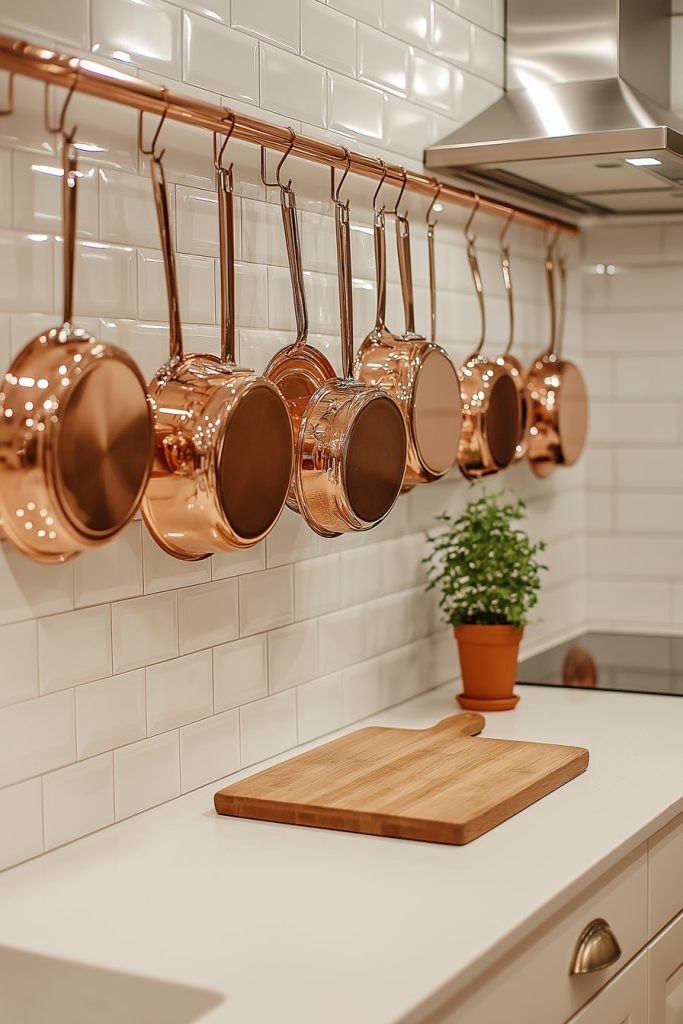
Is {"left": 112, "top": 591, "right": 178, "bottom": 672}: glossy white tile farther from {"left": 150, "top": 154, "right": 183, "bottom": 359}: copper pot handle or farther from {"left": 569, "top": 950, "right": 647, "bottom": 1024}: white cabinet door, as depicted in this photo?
{"left": 569, "top": 950, "right": 647, "bottom": 1024}: white cabinet door

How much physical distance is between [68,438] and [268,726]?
68 centimetres

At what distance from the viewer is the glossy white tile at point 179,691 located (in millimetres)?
1484

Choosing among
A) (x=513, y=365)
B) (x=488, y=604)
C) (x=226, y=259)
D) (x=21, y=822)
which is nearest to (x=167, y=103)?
(x=226, y=259)

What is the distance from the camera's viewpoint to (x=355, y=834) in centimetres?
139

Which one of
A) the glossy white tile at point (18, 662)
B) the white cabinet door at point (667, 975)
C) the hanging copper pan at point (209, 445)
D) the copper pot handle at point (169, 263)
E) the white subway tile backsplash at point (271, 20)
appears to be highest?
the white subway tile backsplash at point (271, 20)

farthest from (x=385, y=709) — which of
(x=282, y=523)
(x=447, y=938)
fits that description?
(x=447, y=938)

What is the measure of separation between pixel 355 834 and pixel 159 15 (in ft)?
3.06

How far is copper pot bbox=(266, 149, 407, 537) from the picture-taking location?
151 centimetres

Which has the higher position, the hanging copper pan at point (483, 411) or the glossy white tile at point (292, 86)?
the glossy white tile at point (292, 86)

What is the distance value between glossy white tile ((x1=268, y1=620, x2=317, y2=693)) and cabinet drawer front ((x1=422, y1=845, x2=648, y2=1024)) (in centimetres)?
52

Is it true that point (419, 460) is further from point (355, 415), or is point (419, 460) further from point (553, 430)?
point (553, 430)

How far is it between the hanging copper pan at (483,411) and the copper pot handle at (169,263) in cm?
76

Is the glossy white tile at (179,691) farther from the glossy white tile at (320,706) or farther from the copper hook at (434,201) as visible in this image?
the copper hook at (434,201)

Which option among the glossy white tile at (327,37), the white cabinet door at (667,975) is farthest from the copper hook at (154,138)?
the white cabinet door at (667,975)
